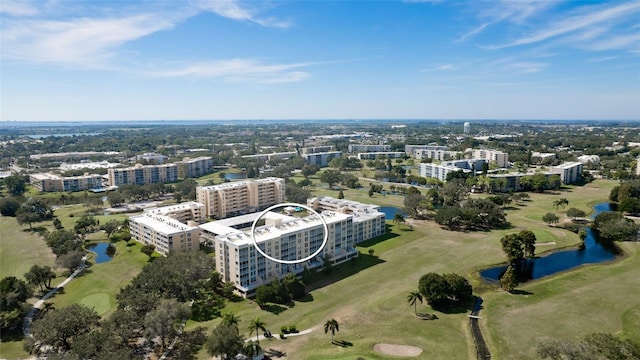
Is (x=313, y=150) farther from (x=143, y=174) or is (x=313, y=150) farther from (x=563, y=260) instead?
(x=563, y=260)

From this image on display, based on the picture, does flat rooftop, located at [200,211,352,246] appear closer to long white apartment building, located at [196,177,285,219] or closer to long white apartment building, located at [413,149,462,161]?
long white apartment building, located at [196,177,285,219]

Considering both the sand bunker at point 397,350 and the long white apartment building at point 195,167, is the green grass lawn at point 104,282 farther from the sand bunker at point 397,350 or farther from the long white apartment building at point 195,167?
the long white apartment building at point 195,167

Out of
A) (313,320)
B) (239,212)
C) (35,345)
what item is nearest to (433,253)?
(313,320)

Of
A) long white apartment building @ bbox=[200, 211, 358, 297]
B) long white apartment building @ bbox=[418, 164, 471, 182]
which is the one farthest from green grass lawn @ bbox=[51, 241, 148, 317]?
long white apartment building @ bbox=[418, 164, 471, 182]

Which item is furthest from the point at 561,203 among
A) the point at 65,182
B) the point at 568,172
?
the point at 65,182

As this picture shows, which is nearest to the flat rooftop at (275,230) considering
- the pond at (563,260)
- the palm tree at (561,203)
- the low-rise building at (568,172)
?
the pond at (563,260)

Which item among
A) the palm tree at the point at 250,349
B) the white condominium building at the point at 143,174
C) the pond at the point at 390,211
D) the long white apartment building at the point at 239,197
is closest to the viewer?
the palm tree at the point at 250,349
